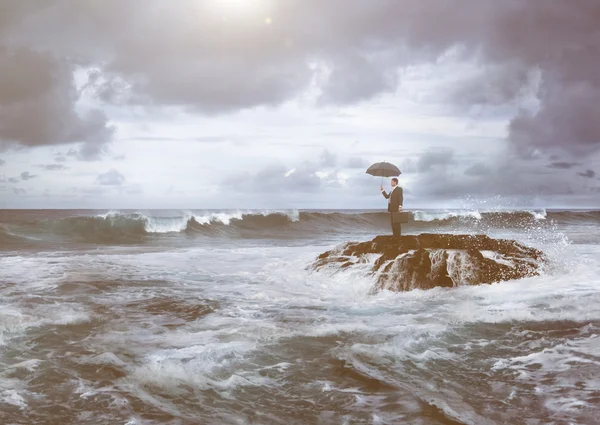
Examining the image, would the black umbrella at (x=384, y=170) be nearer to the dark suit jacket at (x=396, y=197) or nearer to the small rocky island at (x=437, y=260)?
the dark suit jacket at (x=396, y=197)

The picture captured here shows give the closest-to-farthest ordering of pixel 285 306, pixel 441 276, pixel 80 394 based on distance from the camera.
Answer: pixel 80 394 → pixel 285 306 → pixel 441 276

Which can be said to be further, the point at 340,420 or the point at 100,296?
the point at 100,296

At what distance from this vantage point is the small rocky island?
1212 centimetres

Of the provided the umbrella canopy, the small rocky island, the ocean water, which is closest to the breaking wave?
the umbrella canopy

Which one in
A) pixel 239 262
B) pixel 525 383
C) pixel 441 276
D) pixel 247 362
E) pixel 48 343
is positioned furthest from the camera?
pixel 239 262

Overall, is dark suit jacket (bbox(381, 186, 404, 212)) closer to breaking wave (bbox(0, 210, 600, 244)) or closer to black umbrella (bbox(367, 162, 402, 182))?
black umbrella (bbox(367, 162, 402, 182))

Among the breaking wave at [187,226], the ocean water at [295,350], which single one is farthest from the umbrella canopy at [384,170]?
the breaking wave at [187,226]

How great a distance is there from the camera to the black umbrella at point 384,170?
15430mm

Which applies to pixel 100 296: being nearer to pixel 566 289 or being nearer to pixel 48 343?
pixel 48 343

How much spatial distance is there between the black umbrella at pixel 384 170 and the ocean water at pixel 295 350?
372 centimetres

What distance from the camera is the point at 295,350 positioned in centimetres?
691

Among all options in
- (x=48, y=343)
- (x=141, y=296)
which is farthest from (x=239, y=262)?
(x=48, y=343)

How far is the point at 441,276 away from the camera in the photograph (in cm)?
1212

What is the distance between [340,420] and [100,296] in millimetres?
7949
